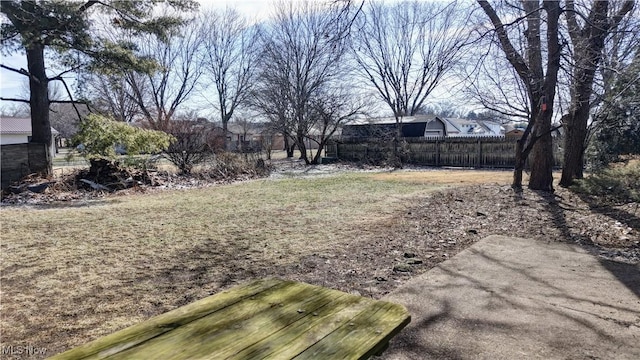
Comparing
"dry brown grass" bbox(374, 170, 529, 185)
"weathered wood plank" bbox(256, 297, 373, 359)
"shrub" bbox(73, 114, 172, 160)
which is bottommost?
"dry brown grass" bbox(374, 170, 529, 185)

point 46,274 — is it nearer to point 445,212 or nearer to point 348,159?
point 445,212

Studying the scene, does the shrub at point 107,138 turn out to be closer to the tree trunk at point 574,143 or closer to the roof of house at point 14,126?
the tree trunk at point 574,143

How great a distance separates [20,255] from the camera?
4820mm

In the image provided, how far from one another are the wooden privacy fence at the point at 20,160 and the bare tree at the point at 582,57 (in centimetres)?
1261

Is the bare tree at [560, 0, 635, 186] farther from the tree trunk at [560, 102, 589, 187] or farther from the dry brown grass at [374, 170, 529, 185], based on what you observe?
the dry brown grass at [374, 170, 529, 185]

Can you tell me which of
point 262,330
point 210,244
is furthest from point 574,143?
point 262,330

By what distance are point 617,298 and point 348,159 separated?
66.1 feet

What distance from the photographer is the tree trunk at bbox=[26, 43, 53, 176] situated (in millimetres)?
10781

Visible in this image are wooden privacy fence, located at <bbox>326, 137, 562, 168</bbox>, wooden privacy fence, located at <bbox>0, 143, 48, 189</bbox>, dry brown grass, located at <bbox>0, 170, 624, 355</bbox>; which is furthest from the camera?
wooden privacy fence, located at <bbox>326, 137, 562, 168</bbox>

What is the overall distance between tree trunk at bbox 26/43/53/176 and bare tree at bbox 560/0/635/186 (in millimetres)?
12112

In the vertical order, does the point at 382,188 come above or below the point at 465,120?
below

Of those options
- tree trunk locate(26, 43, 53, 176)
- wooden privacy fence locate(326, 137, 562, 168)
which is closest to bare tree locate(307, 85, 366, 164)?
wooden privacy fence locate(326, 137, 562, 168)

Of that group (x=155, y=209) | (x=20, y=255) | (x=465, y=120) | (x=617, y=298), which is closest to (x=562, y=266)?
(x=617, y=298)

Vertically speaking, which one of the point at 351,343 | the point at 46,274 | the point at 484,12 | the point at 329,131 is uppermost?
the point at 484,12
